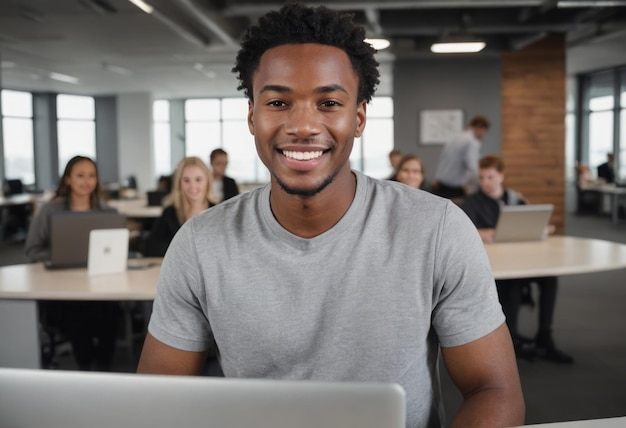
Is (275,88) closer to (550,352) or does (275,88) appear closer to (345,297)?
(345,297)

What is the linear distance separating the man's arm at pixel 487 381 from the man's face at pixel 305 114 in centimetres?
41

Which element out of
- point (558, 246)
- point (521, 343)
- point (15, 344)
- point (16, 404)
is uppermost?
point (16, 404)

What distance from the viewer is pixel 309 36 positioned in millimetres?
1221

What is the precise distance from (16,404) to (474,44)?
6.41m

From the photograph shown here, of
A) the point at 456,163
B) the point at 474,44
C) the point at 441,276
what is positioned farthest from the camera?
the point at 456,163

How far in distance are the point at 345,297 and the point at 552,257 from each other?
8.57 ft

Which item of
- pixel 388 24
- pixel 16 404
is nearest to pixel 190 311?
pixel 16 404

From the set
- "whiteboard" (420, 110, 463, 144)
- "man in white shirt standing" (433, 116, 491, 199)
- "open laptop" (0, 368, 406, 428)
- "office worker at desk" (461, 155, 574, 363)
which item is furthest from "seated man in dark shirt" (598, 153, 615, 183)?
"open laptop" (0, 368, 406, 428)

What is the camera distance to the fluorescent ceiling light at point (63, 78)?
1228cm

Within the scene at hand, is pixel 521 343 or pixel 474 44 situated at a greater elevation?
pixel 474 44

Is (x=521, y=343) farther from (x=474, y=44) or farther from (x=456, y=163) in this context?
(x=456, y=163)

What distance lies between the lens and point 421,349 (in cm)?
123

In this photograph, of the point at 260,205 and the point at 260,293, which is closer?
the point at 260,293

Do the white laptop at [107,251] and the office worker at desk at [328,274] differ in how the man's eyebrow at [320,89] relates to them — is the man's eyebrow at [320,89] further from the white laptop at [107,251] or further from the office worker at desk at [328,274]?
the white laptop at [107,251]
